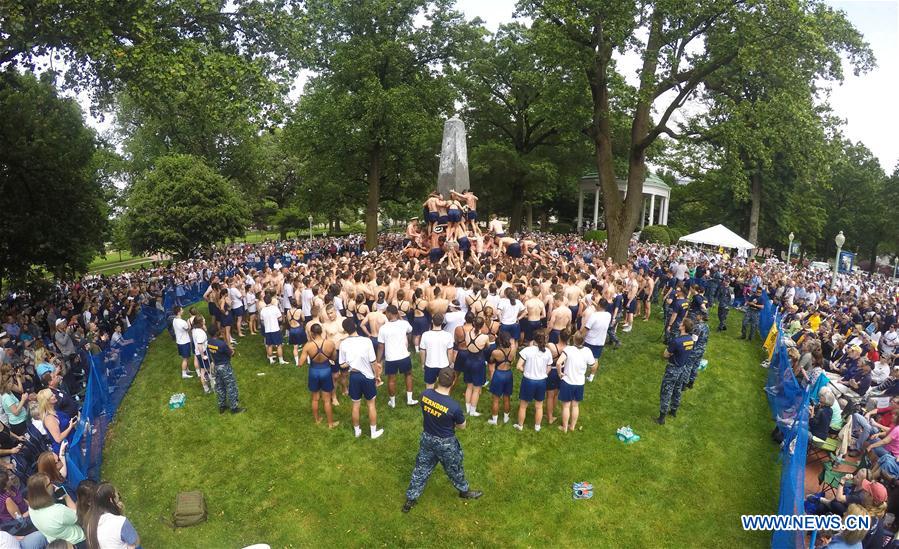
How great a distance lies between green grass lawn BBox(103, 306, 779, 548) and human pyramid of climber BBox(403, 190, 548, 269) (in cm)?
849

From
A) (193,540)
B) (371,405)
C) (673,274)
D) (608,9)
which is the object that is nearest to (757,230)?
(673,274)

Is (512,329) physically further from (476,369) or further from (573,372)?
(573,372)

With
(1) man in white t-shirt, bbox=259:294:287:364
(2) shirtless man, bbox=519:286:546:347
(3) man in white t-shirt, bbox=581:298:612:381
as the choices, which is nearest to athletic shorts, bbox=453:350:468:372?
(2) shirtless man, bbox=519:286:546:347

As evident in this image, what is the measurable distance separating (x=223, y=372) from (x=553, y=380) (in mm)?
6149

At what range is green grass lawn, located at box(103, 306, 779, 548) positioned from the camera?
6375mm

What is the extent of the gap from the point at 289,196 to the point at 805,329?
163 feet

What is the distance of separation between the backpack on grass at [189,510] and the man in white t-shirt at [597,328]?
7.48m

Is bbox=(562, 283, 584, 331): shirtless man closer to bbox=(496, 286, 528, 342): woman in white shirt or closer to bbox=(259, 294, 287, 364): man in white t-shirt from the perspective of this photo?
bbox=(496, 286, 528, 342): woman in white shirt

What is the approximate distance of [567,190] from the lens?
42188 mm

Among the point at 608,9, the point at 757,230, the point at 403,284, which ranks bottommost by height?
the point at 403,284

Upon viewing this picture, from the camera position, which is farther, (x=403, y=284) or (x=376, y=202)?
(x=376, y=202)

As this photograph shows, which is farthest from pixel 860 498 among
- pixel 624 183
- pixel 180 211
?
pixel 624 183

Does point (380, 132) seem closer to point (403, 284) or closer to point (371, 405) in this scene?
point (403, 284)

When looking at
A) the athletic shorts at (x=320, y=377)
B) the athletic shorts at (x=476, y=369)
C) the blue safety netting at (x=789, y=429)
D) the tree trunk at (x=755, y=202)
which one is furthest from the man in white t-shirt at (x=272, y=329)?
the tree trunk at (x=755, y=202)
